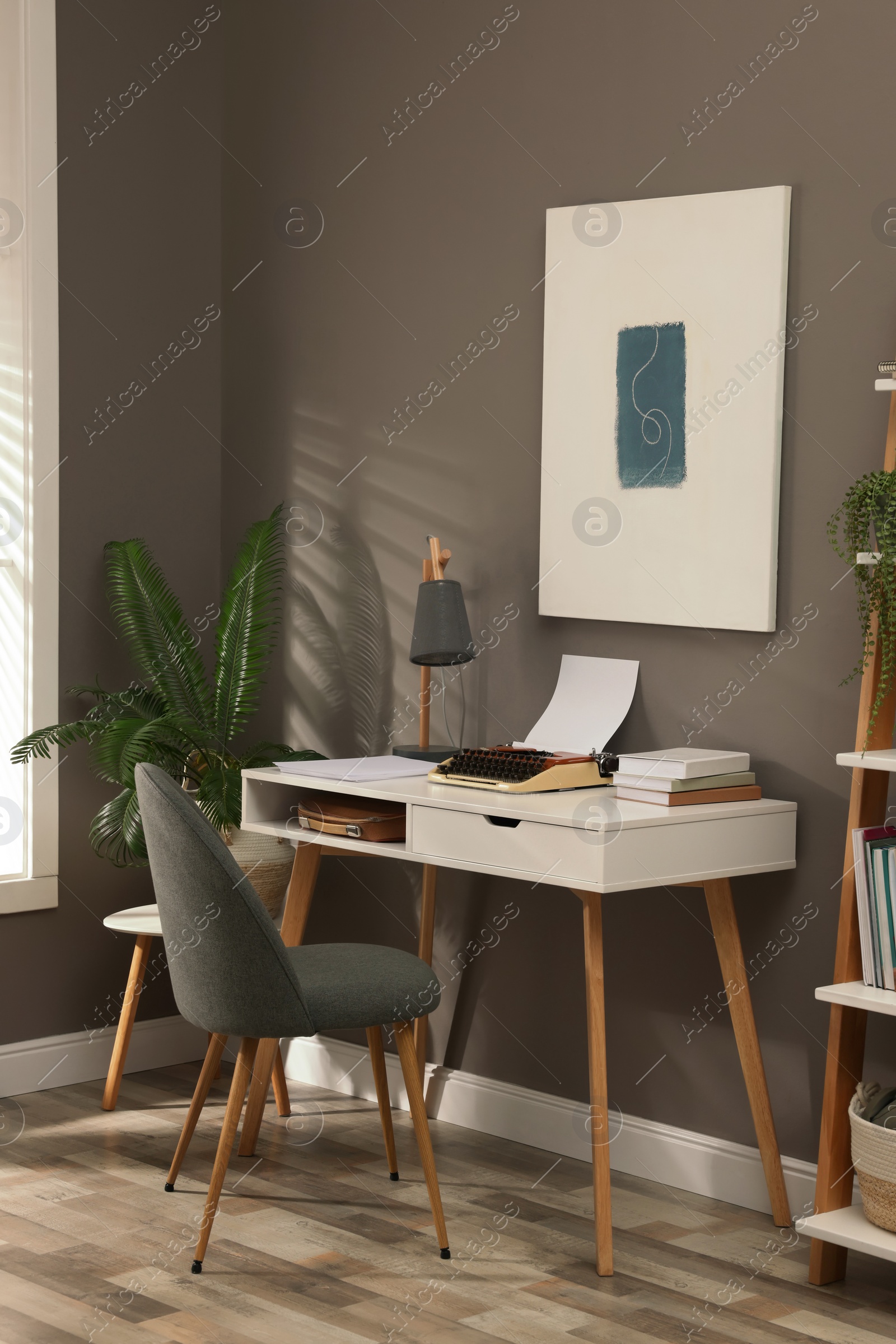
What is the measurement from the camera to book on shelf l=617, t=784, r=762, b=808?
2.89m

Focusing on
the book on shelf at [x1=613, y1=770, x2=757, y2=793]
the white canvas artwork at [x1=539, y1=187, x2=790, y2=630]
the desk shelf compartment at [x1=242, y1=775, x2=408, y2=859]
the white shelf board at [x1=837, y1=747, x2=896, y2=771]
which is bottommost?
the desk shelf compartment at [x1=242, y1=775, x2=408, y2=859]

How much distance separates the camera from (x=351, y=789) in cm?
309

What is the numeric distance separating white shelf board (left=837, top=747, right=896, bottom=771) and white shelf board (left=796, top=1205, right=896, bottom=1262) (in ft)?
2.66

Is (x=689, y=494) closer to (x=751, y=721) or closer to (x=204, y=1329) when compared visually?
(x=751, y=721)

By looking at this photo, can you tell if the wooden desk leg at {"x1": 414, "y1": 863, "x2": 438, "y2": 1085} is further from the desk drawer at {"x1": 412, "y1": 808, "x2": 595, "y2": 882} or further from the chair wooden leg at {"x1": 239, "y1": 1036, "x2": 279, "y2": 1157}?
the desk drawer at {"x1": 412, "y1": 808, "x2": 595, "y2": 882}

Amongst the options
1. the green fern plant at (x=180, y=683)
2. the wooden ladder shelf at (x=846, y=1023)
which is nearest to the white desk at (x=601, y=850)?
the wooden ladder shelf at (x=846, y=1023)

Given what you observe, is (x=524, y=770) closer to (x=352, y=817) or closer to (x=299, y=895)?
(x=352, y=817)

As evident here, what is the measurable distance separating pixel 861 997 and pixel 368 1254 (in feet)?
3.43

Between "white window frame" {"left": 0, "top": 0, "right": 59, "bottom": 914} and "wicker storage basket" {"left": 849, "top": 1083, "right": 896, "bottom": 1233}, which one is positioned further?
"white window frame" {"left": 0, "top": 0, "right": 59, "bottom": 914}

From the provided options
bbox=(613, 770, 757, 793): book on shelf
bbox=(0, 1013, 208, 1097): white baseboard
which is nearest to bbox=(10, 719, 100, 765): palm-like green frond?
bbox=(0, 1013, 208, 1097): white baseboard

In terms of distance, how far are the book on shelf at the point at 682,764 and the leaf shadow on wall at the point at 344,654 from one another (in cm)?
104

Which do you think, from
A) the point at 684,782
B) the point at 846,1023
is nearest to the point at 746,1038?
the point at 846,1023

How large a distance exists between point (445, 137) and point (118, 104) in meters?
0.97

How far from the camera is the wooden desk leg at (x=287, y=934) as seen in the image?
3391 mm
